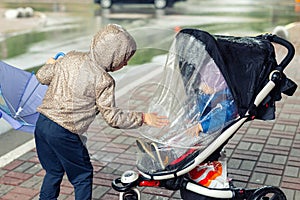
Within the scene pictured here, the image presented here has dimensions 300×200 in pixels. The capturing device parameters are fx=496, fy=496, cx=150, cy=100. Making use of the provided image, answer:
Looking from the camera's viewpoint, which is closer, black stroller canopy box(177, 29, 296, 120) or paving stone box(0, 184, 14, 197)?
black stroller canopy box(177, 29, 296, 120)

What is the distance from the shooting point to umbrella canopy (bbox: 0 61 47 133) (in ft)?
11.1

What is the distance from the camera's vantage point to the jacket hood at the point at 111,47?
9.25 feet

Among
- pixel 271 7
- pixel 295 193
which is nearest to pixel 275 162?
pixel 295 193

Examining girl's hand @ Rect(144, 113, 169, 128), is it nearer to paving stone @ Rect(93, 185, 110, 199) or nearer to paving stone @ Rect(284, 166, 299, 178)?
paving stone @ Rect(93, 185, 110, 199)

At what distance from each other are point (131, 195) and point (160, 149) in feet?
1.34

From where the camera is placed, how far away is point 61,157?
3051 mm

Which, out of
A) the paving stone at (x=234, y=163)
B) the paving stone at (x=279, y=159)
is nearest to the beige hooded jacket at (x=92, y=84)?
the paving stone at (x=234, y=163)

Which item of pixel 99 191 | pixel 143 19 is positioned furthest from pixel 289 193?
pixel 143 19

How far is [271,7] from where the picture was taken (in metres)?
17.8

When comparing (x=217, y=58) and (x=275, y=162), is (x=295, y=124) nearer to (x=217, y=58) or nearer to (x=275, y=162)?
(x=275, y=162)

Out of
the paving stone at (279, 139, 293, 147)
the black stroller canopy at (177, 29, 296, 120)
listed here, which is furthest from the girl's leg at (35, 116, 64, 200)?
the paving stone at (279, 139, 293, 147)

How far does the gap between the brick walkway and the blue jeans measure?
0.49 feet

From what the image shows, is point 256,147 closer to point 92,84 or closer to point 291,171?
point 291,171

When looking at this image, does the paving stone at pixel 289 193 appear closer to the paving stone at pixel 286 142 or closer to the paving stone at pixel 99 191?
the paving stone at pixel 286 142
